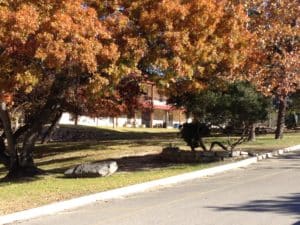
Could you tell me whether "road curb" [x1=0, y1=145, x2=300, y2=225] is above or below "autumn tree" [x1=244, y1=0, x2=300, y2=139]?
below

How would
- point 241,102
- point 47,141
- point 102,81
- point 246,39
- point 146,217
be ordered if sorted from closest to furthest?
point 146,217 < point 102,81 < point 246,39 < point 241,102 < point 47,141

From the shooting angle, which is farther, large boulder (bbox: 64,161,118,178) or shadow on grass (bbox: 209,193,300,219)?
large boulder (bbox: 64,161,118,178)

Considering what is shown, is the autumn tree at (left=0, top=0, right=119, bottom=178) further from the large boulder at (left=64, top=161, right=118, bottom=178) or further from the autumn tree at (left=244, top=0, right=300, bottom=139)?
the autumn tree at (left=244, top=0, right=300, bottom=139)

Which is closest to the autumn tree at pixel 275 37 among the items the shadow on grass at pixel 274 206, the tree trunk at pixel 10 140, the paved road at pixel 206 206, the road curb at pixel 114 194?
the road curb at pixel 114 194

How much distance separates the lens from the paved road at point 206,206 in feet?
33.5

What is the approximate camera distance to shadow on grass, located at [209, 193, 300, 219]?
10.9m

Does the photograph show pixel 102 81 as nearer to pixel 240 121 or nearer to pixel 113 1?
pixel 113 1

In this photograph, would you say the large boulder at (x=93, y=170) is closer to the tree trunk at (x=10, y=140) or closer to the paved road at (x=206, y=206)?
the tree trunk at (x=10, y=140)

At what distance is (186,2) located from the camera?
16.7m

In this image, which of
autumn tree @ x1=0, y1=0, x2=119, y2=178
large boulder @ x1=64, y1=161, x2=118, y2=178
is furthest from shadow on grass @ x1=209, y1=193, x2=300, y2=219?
large boulder @ x1=64, y1=161, x2=118, y2=178

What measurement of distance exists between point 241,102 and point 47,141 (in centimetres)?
2388

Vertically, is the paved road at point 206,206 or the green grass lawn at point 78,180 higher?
the green grass lawn at point 78,180

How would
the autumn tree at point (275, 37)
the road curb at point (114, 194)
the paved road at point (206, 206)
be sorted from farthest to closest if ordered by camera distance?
the autumn tree at point (275, 37)
the road curb at point (114, 194)
the paved road at point (206, 206)

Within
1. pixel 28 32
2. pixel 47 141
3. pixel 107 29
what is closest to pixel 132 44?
pixel 107 29
